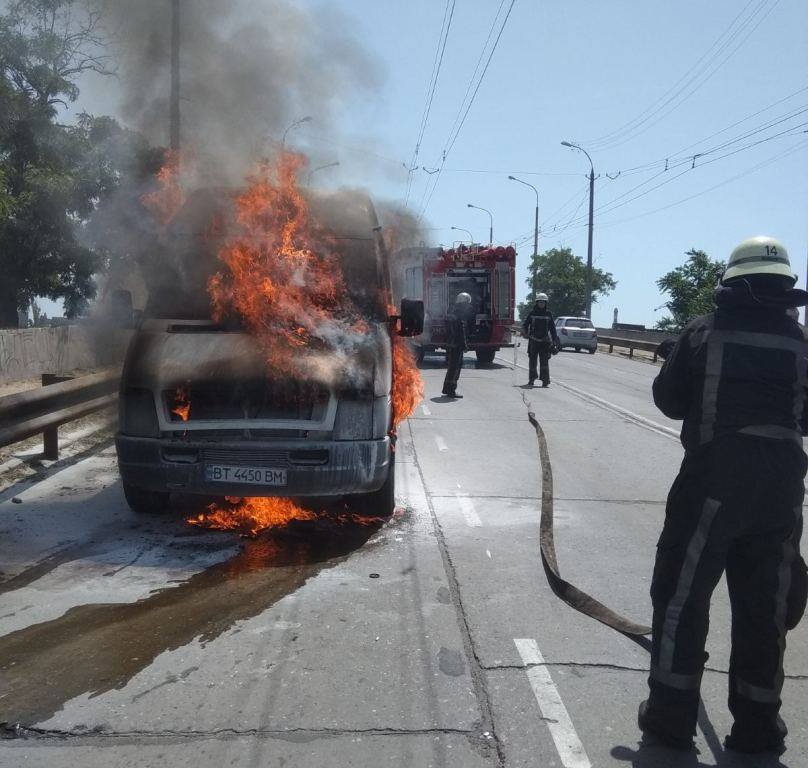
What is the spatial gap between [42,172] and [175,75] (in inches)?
741

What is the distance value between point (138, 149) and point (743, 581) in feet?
61.0

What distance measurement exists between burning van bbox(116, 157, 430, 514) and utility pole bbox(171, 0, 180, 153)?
8707 mm

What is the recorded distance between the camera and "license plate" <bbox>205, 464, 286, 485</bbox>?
5.75m

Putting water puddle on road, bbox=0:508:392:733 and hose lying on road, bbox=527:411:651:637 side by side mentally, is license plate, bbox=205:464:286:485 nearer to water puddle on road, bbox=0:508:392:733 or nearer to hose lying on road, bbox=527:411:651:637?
water puddle on road, bbox=0:508:392:733

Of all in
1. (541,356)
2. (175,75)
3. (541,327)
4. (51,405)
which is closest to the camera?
(51,405)

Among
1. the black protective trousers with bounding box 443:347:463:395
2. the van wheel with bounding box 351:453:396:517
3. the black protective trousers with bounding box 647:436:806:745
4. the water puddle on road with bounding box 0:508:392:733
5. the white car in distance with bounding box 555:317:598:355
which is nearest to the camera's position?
the black protective trousers with bounding box 647:436:806:745

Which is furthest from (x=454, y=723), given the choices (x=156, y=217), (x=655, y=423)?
(x=655, y=423)

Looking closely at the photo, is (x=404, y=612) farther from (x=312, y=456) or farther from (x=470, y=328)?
(x=470, y=328)

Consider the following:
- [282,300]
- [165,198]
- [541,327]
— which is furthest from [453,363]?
[282,300]

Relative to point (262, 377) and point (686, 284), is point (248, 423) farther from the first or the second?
point (686, 284)

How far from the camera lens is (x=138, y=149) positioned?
63.7 ft

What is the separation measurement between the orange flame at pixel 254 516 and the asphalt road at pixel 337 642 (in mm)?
163

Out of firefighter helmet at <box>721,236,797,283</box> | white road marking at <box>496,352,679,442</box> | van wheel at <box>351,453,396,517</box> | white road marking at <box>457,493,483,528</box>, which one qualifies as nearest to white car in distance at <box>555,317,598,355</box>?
white road marking at <box>496,352,679,442</box>

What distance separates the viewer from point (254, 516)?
649 cm
